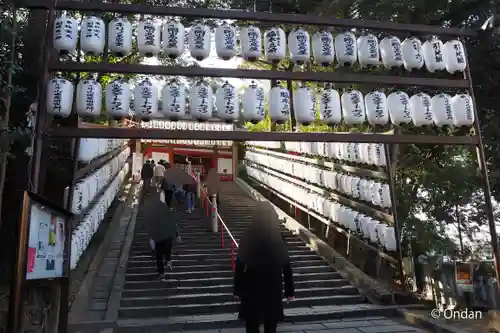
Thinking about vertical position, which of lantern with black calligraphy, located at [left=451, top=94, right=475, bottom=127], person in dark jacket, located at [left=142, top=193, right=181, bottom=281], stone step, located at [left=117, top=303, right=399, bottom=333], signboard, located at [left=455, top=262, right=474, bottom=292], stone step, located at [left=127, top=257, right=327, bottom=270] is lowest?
stone step, located at [left=117, top=303, right=399, bottom=333]

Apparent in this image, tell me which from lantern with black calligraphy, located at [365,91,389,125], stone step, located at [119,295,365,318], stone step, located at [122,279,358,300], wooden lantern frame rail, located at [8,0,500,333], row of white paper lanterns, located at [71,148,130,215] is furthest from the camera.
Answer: stone step, located at [122,279,358,300]

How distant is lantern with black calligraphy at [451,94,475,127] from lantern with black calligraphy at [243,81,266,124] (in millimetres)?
3657

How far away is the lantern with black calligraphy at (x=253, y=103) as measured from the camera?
7.05 m

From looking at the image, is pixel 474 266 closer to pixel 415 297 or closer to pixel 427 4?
pixel 415 297

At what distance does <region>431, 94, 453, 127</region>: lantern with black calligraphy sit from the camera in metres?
7.64

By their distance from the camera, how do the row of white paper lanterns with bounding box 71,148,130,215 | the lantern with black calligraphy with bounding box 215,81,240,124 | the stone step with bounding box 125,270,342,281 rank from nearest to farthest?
the lantern with black calligraphy with bounding box 215,81,240,124, the row of white paper lanterns with bounding box 71,148,130,215, the stone step with bounding box 125,270,342,281

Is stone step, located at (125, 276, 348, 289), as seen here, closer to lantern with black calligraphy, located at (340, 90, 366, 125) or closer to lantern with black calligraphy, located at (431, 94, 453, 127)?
lantern with black calligraphy, located at (340, 90, 366, 125)

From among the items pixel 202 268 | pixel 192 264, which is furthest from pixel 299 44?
pixel 192 264

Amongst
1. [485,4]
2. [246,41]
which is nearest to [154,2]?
[246,41]

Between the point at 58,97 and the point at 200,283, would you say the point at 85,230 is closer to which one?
the point at 200,283

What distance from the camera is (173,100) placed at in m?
6.77

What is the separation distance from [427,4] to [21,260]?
422 inches

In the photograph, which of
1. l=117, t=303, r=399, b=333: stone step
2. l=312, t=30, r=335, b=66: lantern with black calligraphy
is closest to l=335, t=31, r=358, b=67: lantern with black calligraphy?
l=312, t=30, r=335, b=66: lantern with black calligraphy

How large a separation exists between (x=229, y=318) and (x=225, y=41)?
5.03 meters
